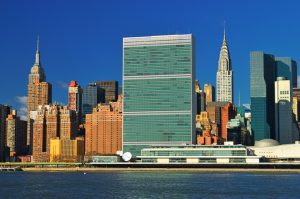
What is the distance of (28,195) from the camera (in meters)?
150

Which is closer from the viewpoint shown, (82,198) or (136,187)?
(82,198)

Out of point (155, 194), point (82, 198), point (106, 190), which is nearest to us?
point (82, 198)

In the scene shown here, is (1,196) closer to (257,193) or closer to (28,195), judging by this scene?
(28,195)

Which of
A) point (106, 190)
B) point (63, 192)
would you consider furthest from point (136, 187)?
point (63, 192)

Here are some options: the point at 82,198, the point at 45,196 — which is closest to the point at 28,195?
the point at 45,196

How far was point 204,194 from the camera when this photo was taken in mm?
150125

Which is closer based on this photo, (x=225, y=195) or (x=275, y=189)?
(x=225, y=195)

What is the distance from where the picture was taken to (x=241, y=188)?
16938 cm

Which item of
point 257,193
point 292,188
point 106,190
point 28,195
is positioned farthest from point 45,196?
point 292,188

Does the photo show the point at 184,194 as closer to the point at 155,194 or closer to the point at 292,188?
the point at 155,194

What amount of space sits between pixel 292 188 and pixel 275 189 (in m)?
7.49

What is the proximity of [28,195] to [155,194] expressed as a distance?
30.0m

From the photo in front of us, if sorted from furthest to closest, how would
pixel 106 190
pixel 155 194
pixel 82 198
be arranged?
1. pixel 106 190
2. pixel 155 194
3. pixel 82 198

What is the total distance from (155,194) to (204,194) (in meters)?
11.6
